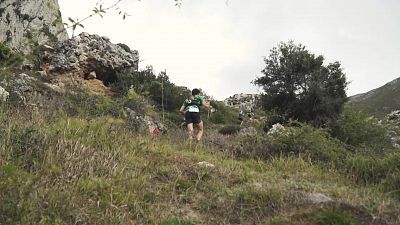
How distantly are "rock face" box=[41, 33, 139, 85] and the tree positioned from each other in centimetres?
866

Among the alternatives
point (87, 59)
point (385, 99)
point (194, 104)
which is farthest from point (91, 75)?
point (385, 99)

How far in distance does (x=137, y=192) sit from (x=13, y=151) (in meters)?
1.50

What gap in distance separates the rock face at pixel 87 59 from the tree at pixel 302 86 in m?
8.66

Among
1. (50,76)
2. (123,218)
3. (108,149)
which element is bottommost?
(123,218)

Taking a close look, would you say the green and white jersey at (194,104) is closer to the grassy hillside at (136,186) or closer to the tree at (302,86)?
the grassy hillside at (136,186)

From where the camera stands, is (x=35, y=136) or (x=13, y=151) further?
A: (x=35, y=136)

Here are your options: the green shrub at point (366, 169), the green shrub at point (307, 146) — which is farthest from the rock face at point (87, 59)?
the green shrub at point (366, 169)

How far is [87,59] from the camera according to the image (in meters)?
21.2

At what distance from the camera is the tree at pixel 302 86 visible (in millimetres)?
24750

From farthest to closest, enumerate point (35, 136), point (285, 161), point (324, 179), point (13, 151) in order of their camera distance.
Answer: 1. point (285, 161)
2. point (324, 179)
3. point (35, 136)
4. point (13, 151)

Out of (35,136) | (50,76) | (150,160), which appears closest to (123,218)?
(35,136)

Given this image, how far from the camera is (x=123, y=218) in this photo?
15.2 ft

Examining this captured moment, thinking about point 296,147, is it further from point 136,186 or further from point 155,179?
point 136,186

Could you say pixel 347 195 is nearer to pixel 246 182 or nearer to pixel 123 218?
pixel 246 182
